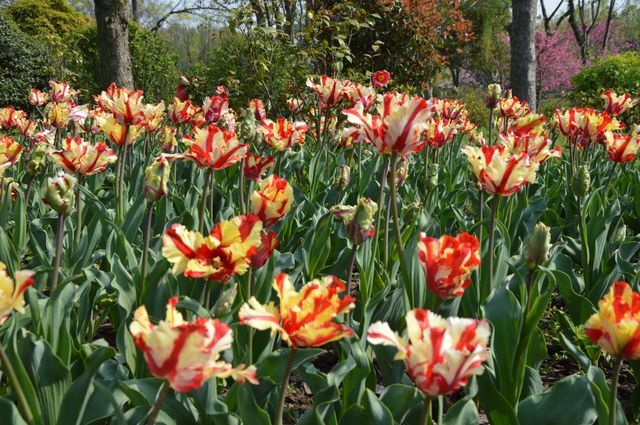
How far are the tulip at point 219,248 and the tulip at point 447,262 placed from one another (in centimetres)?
33

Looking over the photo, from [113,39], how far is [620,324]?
697 centimetres

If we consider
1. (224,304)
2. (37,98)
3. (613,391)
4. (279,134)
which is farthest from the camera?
(37,98)

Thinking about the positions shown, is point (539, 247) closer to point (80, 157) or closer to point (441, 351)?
point (441, 351)

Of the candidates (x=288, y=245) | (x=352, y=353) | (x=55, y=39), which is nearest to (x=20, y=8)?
(x=55, y=39)

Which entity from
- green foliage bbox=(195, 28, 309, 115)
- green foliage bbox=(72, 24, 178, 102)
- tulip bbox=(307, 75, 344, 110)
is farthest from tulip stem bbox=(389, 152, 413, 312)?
green foliage bbox=(72, 24, 178, 102)

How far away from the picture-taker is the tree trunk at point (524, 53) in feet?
27.2

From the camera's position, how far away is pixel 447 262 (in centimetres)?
116

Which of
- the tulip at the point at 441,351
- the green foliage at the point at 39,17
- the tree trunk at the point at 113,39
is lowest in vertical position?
the tulip at the point at 441,351

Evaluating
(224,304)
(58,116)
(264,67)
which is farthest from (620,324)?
(264,67)

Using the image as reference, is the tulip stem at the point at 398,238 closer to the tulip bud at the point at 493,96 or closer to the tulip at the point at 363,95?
the tulip at the point at 363,95

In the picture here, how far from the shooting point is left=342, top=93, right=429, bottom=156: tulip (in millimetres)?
1429

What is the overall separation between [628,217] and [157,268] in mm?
2610

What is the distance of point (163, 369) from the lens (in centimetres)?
77

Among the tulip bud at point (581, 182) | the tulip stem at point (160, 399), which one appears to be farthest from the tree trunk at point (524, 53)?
the tulip stem at point (160, 399)
